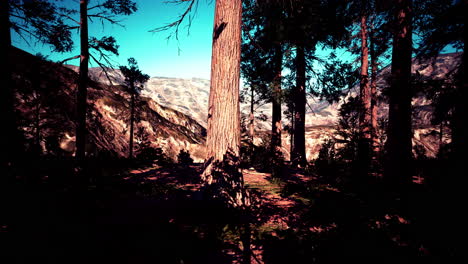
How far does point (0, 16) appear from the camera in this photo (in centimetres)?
591

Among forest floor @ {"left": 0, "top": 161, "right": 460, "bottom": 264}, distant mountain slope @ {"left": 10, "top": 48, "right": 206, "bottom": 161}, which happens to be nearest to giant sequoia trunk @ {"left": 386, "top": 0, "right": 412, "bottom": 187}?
forest floor @ {"left": 0, "top": 161, "right": 460, "bottom": 264}

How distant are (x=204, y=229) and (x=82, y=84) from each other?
7.76 meters

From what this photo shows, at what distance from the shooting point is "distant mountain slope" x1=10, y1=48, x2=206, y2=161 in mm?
8227

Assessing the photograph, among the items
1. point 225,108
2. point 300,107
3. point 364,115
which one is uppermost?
point 300,107

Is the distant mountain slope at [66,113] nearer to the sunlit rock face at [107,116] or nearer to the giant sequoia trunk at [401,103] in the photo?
the sunlit rock face at [107,116]

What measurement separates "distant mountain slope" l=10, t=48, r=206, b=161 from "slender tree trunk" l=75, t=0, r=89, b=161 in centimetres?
127

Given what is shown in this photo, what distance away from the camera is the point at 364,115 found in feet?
33.3

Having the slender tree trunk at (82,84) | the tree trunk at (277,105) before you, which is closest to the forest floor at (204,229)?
the slender tree trunk at (82,84)

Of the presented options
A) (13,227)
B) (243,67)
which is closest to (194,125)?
(243,67)

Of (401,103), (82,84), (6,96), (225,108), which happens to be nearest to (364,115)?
(401,103)

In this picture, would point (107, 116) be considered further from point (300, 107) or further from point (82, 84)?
point (300, 107)

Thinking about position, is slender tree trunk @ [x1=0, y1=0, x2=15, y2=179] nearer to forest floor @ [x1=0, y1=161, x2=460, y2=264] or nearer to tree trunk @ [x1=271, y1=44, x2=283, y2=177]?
forest floor @ [x1=0, y1=161, x2=460, y2=264]

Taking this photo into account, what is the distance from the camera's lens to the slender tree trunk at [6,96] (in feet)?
18.7

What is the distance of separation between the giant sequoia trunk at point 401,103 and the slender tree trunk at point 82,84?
10.7 m
